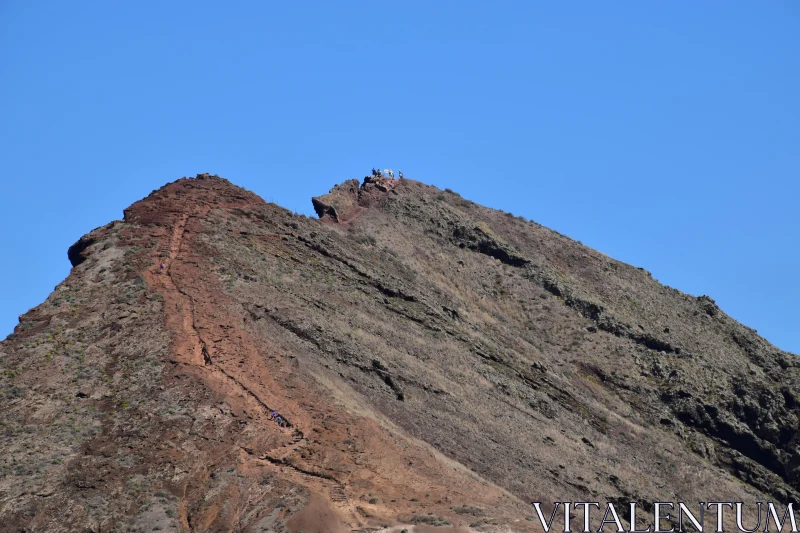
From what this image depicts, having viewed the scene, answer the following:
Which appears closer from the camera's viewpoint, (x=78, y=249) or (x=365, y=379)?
(x=365, y=379)

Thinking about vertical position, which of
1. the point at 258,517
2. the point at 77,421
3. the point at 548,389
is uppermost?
the point at 548,389

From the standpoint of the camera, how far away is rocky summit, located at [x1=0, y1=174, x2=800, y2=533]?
129 ft

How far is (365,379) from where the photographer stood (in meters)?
50.9

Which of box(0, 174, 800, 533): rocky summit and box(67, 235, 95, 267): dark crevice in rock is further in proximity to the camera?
box(67, 235, 95, 267): dark crevice in rock

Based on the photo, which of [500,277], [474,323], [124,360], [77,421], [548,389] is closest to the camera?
[77,421]

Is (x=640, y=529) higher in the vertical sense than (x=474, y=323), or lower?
lower

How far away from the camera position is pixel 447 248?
72.1m

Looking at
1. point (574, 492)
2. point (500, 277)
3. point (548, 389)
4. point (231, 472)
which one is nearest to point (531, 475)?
point (574, 492)

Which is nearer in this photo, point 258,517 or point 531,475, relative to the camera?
point 258,517

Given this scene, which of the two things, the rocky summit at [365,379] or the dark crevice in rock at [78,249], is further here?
the dark crevice in rock at [78,249]

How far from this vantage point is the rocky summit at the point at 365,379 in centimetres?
3941

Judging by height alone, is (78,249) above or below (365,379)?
above

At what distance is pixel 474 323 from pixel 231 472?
86.2 feet

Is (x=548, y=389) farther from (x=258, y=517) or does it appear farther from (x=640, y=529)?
(x=258, y=517)
